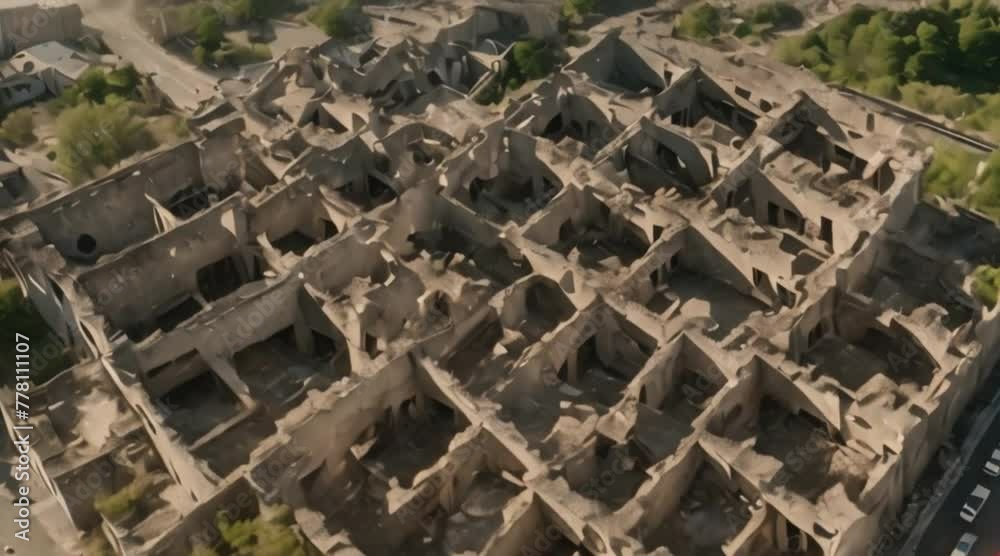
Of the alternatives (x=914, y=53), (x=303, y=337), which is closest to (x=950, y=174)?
(x=914, y=53)

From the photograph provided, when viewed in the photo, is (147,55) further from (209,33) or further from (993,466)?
(993,466)

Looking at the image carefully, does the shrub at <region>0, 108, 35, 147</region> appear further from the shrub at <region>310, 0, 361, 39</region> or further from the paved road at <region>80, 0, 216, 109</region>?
the shrub at <region>310, 0, 361, 39</region>

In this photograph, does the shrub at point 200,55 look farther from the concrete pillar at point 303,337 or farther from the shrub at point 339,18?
the concrete pillar at point 303,337

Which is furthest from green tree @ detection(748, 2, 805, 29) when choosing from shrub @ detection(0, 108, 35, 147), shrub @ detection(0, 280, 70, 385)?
shrub @ detection(0, 280, 70, 385)

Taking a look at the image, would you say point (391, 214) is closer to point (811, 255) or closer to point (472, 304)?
point (472, 304)

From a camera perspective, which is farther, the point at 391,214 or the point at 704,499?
the point at 391,214

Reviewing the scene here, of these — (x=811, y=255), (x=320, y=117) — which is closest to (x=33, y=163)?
(x=320, y=117)

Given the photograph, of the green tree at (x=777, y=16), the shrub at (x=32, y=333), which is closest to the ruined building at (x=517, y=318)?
the shrub at (x=32, y=333)
